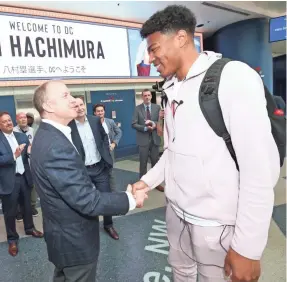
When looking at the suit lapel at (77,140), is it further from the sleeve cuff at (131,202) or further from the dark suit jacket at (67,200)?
the sleeve cuff at (131,202)

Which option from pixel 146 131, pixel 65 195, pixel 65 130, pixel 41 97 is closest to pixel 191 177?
pixel 65 195

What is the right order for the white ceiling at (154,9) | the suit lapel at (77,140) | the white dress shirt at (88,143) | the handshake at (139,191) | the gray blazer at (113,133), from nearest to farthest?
the handshake at (139,191), the suit lapel at (77,140), the white dress shirt at (88,143), the gray blazer at (113,133), the white ceiling at (154,9)

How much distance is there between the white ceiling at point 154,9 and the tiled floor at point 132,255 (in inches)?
180

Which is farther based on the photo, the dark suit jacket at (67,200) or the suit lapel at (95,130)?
the suit lapel at (95,130)

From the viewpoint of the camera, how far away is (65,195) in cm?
142

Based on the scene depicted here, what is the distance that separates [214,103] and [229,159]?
23 cm

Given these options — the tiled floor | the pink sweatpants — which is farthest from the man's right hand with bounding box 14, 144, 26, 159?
the pink sweatpants

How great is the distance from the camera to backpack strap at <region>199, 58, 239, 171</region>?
1.08 metres

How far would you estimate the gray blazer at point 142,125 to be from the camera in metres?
4.97

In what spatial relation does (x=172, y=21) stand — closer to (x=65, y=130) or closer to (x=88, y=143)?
(x=65, y=130)

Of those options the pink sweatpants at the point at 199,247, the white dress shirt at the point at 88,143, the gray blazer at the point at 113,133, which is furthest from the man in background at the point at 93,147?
the pink sweatpants at the point at 199,247

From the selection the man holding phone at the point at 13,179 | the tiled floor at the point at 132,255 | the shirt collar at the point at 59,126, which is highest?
the shirt collar at the point at 59,126

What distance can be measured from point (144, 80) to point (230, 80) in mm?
7242

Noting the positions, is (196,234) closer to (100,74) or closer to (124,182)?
(124,182)
